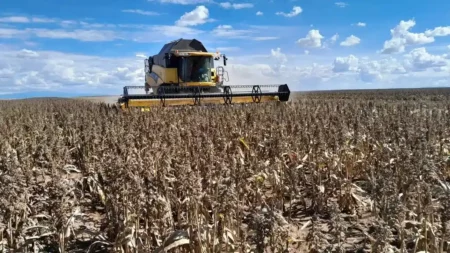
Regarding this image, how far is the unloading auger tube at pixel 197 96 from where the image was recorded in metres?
13.3

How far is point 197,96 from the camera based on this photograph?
13961 millimetres

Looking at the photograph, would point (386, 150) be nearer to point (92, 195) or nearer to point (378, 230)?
point (378, 230)

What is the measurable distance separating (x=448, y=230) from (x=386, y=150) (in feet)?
9.49

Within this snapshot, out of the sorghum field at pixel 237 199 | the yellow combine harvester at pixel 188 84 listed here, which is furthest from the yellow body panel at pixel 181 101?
the sorghum field at pixel 237 199

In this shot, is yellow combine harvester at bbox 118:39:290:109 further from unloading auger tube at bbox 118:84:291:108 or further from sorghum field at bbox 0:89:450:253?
sorghum field at bbox 0:89:450:253

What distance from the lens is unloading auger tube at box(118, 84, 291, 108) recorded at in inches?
522

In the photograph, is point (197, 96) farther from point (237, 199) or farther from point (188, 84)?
point (237, 199)

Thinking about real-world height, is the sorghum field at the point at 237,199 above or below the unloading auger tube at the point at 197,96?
below

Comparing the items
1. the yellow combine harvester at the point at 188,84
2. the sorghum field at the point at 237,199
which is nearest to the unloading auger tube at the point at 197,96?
the yellow combine harvester at the point at 188,84

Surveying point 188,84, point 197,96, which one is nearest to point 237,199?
point 197,96

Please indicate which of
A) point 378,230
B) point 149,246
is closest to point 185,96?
point 149,246

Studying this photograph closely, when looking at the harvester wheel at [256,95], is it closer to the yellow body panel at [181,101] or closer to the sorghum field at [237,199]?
the yellow body panel at [181,101]

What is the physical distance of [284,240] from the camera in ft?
11.3

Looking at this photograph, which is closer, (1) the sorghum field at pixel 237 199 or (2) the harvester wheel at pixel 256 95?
(1) the sorghum field at pixel 237 199
